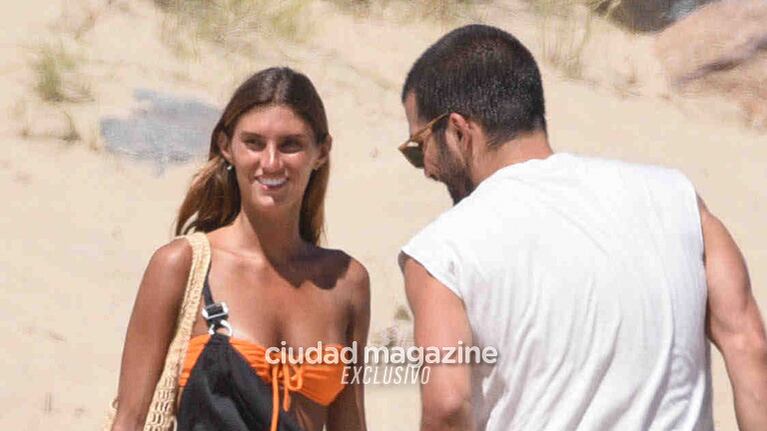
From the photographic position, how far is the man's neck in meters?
2.59

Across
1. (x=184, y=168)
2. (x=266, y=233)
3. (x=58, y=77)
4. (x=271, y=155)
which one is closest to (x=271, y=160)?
(x=271, y=155)

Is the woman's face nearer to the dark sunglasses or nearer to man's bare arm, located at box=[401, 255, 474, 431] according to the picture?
the dark sunglasses

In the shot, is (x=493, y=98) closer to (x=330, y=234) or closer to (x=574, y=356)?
(x=574, y=356)

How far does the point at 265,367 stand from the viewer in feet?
9.84

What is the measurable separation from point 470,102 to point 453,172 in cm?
13

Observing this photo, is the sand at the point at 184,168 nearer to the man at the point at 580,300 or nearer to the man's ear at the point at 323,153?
the man's ear at the point at 323,153

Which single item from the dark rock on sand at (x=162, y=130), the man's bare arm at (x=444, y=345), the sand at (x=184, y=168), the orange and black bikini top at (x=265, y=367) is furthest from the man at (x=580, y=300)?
the dark rock on sand at (x=162, y=130)

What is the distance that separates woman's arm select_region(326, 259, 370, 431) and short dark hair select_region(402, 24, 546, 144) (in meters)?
0.70

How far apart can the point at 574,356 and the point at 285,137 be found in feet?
3.25

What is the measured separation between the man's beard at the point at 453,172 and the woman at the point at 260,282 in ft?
1.87

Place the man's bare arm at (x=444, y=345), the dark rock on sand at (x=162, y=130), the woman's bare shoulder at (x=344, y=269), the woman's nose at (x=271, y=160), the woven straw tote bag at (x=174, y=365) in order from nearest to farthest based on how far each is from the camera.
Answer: the man's bare arm at (x=444, y=345)
the woven straw tote bag at (x=174, y=365)
the woman's nose at (x=271, y=160)
the woman's bare shoulder at (x=344, y=269)
the dark rock on sand at (x=162, y=130)

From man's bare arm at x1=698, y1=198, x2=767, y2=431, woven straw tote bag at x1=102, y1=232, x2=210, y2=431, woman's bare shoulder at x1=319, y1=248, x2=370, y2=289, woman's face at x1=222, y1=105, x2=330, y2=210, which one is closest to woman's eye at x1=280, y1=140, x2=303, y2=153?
woman's face at x1=222, y1=105, x2=330, y2=210

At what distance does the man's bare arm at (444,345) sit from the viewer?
240 centimetres

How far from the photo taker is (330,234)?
294 inches
